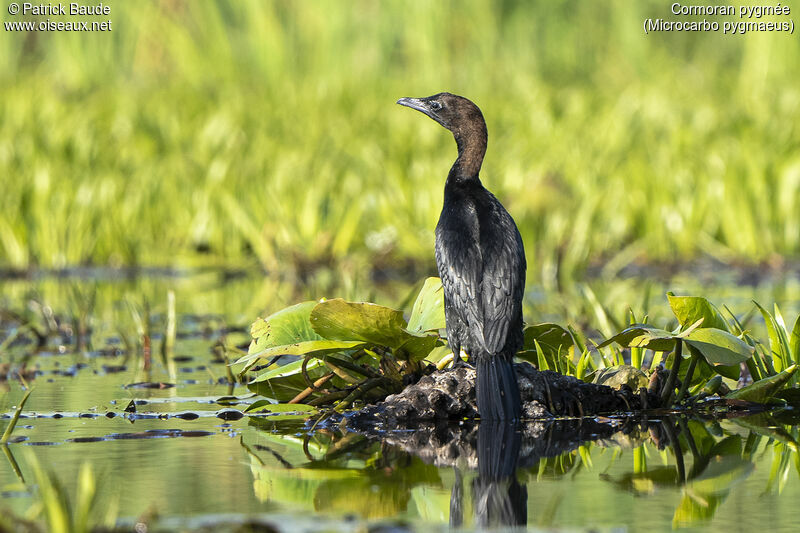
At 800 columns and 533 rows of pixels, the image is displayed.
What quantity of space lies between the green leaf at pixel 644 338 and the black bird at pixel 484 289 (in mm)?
326

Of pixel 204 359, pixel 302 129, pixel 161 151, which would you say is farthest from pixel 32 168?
pixel 204 359

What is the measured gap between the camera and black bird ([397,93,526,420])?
13.4ft

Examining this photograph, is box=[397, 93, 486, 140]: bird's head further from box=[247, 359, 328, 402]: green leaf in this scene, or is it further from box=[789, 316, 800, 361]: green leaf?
box=[789, 316, 800, 361]: green leaf

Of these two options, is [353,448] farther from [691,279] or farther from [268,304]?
[691,279]

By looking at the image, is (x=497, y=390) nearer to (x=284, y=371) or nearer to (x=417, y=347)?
(x=417, y=347)

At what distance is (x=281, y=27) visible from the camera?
16.4m

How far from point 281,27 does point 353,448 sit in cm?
1321

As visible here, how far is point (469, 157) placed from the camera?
4.77m

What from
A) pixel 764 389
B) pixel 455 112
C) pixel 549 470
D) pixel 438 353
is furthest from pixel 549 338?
pixel 549 470

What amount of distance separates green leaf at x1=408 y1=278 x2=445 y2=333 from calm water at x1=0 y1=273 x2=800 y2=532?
570 millimetres

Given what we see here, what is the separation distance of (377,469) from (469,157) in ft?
5.41

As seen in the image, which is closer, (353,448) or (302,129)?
(353,448)

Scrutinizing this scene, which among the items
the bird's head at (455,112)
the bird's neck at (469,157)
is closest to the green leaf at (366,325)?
the bird's neck at (469,157)

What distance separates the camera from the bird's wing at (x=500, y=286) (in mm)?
4145
